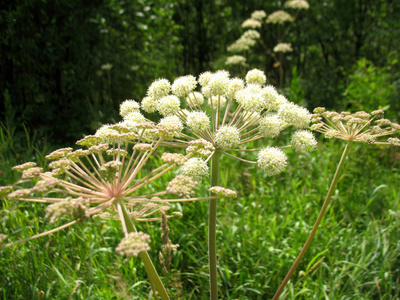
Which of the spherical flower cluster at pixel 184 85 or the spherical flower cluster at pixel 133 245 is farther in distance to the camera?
the spherical flower cluster at pixel 184 85

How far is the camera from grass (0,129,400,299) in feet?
10.6

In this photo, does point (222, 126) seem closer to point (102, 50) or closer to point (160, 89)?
point (160, 89)

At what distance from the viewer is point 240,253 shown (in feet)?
12.9

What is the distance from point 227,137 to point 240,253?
6.95ft

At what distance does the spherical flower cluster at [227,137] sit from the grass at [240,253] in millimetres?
1364

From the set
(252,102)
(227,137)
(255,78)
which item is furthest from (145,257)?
(255,78)

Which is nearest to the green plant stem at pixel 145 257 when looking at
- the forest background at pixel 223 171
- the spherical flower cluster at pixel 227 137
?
the spherical flower cluster at pixel 227 137

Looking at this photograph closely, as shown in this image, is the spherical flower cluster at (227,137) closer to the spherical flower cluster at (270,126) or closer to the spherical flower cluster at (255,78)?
the spherical flower cluster at (270,126)

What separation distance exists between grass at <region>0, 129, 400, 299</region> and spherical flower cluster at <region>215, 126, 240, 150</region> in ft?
4.47

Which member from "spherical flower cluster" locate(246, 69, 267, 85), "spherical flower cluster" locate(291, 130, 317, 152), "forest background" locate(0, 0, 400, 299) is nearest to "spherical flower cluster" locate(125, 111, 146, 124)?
"spherical flower cluster" locate(246, 69, 267, 85)

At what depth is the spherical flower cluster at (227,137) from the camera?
229 centimetres

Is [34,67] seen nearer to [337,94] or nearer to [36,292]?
[36,292]

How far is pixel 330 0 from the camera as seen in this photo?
43.6 ft

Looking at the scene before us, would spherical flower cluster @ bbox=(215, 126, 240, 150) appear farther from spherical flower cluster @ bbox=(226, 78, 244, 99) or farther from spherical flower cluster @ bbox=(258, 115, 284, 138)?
spherical flower cluster @ bbox=(226, 78, 244, 99)
